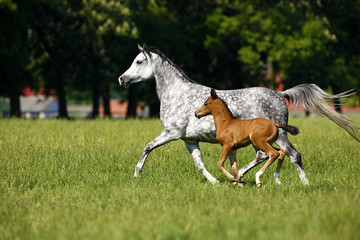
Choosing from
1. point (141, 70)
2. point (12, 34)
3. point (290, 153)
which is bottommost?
point (290, 153)

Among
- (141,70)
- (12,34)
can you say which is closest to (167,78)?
(141,70)

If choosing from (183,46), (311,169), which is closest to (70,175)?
(311,169)

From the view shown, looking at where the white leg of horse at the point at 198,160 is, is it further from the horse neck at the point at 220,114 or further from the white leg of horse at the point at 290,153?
the white leg of horse at the point at 290,153

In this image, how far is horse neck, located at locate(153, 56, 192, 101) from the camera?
28.3 feet

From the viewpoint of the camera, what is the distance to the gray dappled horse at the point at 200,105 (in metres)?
7.89

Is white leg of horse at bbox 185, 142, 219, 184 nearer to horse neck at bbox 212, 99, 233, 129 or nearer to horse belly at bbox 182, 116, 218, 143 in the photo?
horse belly at bbox 182, 116, 218, 143

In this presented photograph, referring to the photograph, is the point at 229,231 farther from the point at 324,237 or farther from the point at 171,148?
the point at 171,148

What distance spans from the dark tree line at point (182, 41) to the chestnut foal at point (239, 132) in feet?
57.4

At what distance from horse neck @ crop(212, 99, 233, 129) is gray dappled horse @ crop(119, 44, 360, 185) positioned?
560 millimetres

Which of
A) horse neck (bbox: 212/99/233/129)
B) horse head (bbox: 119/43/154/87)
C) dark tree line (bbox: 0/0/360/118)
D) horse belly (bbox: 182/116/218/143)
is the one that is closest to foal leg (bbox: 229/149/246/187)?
horse belly (bbox: 182/116/218/143)

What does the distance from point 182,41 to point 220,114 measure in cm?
2410

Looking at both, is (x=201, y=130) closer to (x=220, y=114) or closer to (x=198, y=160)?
(x=198, y=160)

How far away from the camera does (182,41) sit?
30828 mm

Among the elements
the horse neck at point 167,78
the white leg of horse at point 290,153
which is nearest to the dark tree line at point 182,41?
the horse neck at point 167,78
